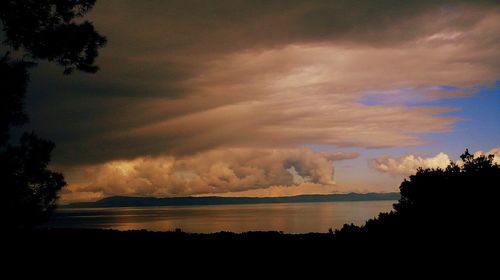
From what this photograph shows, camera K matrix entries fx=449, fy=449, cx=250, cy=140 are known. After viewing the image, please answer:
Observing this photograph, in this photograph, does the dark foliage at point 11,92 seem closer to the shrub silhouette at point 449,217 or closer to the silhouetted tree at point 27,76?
the silhouetted tree at point 27,76

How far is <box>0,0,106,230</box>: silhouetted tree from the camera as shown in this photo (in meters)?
15.3

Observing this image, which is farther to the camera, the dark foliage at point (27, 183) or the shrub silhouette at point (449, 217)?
the dark foliage at point (27, 183)

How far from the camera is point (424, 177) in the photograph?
118 ft

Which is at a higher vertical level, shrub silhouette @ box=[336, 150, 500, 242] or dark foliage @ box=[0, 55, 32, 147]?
dark foliage @ box=[0, 55, 32, 147]

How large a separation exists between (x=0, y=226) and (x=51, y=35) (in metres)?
7.96

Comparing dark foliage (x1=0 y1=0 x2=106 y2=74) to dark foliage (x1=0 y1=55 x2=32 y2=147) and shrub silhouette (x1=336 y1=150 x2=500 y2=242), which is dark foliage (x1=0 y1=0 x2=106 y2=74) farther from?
shrub silhouette (x1=336 y1=150 x2=500 y2=242)

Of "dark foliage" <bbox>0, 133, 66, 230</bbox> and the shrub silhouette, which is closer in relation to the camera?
the shrub silhouette

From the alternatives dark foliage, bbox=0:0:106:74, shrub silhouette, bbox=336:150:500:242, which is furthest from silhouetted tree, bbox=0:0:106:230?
shrub silhouette, bbox=336:150:500:242

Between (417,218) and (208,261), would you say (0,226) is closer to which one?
(208,261)

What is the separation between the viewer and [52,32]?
15406 mm

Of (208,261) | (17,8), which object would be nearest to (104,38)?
(17,8)

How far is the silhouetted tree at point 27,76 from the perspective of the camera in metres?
15.3

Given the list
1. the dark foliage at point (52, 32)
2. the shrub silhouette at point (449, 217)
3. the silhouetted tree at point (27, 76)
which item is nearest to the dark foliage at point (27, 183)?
the silhouetted tree at point (27, 76)

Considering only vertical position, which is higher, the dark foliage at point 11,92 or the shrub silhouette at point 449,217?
the dark foliage at point 11,92
